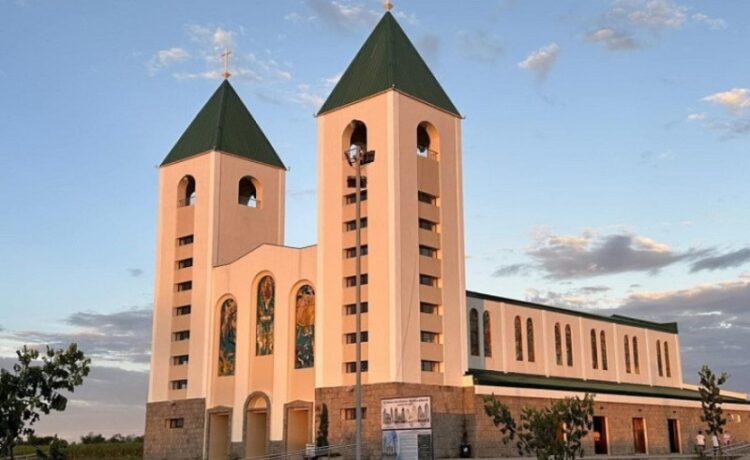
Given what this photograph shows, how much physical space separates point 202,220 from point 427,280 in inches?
744

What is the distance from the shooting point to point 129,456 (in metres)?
69.6

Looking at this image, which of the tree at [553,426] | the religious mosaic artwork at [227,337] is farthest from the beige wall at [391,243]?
the tree at [553,426]

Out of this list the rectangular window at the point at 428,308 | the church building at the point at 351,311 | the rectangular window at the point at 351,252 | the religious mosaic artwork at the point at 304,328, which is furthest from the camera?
the religious mosaic artwork at the point at 304,328

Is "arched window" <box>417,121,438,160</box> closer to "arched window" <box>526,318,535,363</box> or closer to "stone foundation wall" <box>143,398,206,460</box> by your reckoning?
"arched window" <box>526,318,535,363</box>

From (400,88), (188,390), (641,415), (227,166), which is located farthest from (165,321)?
(641,415)

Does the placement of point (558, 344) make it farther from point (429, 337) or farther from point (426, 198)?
point (426, 198)

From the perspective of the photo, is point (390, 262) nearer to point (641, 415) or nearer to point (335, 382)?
point (335, 382)

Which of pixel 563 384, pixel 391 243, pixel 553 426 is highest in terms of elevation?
pixel 391 243

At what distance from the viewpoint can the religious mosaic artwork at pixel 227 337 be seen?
2311 inches

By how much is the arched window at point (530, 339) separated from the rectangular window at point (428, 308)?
42.9ft

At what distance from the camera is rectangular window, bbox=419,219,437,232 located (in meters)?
52.4

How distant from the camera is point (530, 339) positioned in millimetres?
62688

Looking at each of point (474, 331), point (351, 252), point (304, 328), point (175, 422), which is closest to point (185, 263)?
point (175, 422)

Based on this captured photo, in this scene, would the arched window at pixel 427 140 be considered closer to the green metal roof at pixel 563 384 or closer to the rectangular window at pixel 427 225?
the rectangular window at pixel 427 225
